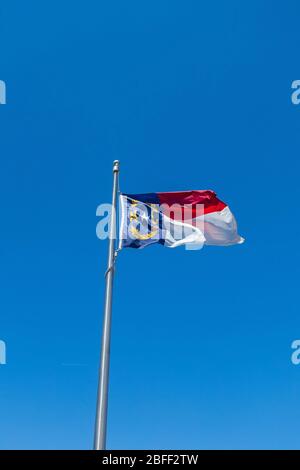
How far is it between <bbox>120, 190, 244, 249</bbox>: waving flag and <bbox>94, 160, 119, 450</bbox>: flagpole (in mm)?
1018

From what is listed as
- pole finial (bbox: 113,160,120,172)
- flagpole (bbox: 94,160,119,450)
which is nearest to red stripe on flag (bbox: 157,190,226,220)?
pole finial (bbox: 113,160,120,172)

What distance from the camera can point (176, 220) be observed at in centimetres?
1973

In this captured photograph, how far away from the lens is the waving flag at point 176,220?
1874 centimetres

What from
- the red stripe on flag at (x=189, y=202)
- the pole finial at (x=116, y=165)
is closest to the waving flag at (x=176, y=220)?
the red stripe on flag at (x=189, y=202)

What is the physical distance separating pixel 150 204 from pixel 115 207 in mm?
1979

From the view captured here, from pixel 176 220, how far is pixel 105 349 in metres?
6.39

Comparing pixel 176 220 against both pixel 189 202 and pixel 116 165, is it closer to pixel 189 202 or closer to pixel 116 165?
pixel 189 202

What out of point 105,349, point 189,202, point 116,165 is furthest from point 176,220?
point 105,349

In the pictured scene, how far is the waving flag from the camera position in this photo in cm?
1874

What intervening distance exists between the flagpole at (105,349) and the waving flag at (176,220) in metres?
1.02

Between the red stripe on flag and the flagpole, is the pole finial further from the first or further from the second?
the red stripe on flag
